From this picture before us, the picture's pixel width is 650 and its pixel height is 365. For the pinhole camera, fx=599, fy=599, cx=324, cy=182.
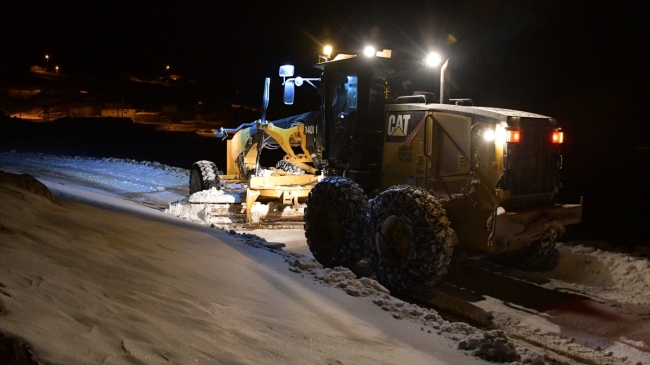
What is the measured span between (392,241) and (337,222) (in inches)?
45.6

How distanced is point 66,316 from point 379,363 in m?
2.20

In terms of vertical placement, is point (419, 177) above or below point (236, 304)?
above

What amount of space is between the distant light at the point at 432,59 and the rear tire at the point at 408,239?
106 inches

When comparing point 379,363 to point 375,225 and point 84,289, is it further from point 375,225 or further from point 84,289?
point 375,225

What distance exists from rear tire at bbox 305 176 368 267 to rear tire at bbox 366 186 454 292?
0.45 m

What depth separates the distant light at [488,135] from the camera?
7602 mm

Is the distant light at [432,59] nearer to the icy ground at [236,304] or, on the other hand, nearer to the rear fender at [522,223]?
the rear fender at [522,223]

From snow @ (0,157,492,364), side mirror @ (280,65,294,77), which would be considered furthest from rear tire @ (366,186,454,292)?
side mirror @ (280,65,294,77)

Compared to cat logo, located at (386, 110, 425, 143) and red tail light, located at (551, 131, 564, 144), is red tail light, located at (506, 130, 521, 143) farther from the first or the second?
cat logo, located at (386, 110, 425, 143)

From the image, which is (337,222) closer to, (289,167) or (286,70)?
(286,70)

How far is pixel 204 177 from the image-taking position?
13.7 meters

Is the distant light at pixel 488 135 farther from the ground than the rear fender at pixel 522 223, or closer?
farther from the ground

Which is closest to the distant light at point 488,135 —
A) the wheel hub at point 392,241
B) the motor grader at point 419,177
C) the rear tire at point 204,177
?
the motor grader at point 419,177

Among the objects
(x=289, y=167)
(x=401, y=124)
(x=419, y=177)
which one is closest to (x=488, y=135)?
(x=419, y=177)
